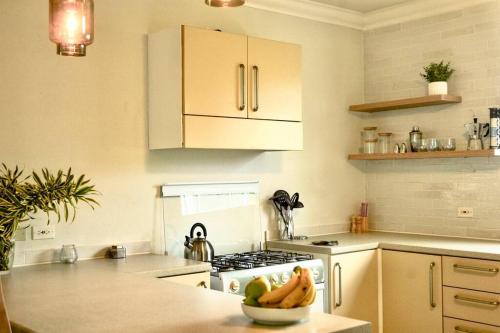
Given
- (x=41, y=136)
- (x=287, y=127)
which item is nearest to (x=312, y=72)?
(x=287, y=127)

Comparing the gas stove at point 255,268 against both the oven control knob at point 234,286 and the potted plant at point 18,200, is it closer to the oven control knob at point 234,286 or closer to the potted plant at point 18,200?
the oven control knob at point 234,286

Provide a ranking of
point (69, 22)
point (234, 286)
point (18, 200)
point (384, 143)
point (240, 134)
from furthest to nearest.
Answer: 1. point (384, 143)
2. point (240, 134)
3. point (234, 286)
4. point (18, 200)
5. point (69, 22)

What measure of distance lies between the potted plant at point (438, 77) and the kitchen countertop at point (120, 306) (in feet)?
8.16

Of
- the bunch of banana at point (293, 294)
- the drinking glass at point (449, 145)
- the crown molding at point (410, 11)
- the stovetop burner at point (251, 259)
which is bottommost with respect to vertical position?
the stovetop burner at point (251, 259)

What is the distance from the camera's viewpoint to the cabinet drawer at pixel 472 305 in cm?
377

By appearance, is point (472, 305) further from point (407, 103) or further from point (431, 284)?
point (407, 103)

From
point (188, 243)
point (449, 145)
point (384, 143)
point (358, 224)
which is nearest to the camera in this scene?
point (188, 243)

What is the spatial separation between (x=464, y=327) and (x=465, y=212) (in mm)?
1017

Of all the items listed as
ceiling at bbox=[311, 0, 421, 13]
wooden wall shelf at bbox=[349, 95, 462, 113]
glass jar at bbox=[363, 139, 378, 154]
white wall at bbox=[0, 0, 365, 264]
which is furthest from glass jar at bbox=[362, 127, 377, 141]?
ceiling at bbox=[311, 0, 421, 13]

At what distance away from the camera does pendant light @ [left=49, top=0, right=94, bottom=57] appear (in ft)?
6.99

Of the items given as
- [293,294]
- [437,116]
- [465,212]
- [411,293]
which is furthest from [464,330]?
[293,294]

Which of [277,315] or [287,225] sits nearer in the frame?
[277,315]

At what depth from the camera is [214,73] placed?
394 cm

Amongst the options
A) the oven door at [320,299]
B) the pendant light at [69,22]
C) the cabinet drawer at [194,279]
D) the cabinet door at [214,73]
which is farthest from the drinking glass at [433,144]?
the pendant light at [69,22]
